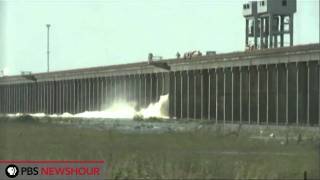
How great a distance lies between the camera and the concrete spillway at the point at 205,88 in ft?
260

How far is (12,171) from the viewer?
14.2 meters

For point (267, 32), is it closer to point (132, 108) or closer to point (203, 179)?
point (132, 108)

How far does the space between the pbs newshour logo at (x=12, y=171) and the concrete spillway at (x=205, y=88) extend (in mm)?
36403

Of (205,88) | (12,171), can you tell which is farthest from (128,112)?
(12,171)

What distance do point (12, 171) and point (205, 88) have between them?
87.5 m

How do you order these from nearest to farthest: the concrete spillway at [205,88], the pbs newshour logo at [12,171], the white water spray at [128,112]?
the pbs newshour logo at [12,171]
the concrete spillway at [205,88]
the white water spray at [128,112]

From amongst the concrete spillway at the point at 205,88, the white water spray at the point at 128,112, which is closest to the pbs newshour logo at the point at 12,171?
the concrete spillway at the point at 205,88

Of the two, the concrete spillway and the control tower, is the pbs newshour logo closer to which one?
the concrete spillway

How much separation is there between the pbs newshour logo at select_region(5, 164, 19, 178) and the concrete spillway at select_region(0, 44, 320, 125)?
3640 centimetres

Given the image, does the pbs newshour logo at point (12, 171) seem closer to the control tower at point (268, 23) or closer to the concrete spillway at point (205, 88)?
the concrete spillway at point (205, 88)

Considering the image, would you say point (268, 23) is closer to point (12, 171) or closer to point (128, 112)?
point (128, 112)

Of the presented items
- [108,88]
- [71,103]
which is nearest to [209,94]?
[108,88]

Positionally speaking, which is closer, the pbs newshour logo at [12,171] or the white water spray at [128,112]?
the pbs newshour logo at [12,171]

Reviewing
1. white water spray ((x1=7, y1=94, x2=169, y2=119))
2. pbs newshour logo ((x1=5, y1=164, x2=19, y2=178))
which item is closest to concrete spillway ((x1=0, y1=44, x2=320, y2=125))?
white water spray ((x1=7, y1=94, x2=169, y2=119))
